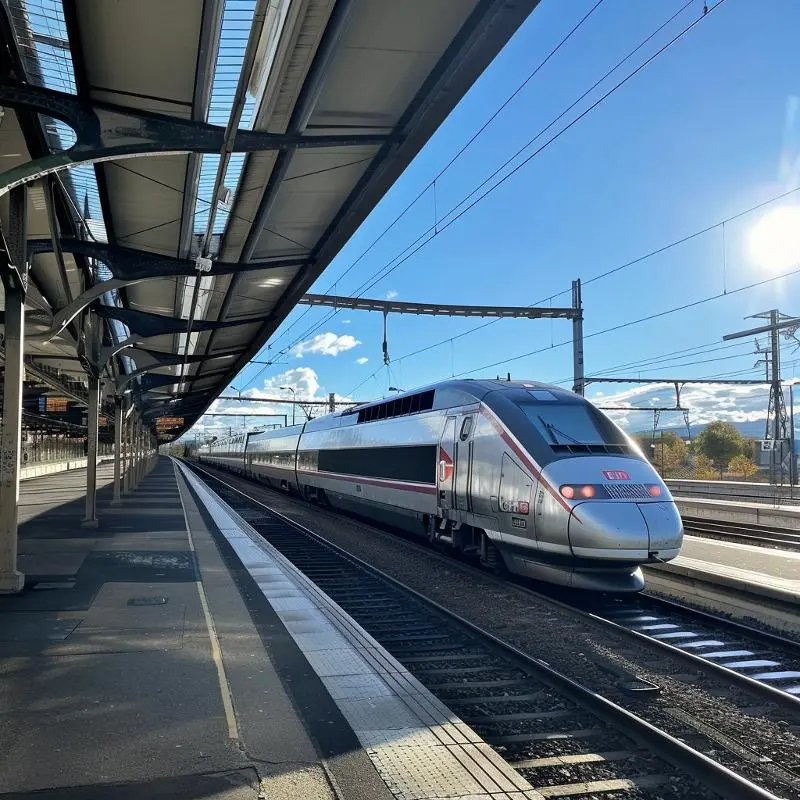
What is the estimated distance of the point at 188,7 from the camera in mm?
4781

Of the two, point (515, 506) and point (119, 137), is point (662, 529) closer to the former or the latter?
point (515, 506)

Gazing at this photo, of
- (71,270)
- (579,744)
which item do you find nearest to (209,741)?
(579,744)

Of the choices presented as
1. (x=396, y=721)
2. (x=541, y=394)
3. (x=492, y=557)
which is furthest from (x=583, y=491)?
(x=396, y=721)

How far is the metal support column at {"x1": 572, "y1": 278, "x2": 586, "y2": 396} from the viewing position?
1759cm

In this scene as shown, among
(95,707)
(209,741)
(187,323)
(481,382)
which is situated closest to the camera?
(209,741)

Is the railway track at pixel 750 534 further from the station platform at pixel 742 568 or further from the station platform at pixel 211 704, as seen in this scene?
the station platform at pixel 211 704

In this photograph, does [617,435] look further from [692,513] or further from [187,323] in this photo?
[692,513]

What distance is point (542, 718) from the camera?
5.03 m

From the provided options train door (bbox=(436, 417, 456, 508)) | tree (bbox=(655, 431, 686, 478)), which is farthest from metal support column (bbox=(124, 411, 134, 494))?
tree (bbox=(655, 431, 686, 478))

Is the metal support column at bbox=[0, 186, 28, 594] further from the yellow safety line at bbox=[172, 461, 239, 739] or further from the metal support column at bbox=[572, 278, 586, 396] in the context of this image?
the metal support column at bbox=[572, 278, 586, 396]

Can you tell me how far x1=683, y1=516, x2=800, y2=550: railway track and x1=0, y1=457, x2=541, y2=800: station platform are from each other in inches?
411

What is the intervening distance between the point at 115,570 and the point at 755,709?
25.1 feet

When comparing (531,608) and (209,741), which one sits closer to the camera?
(209,741)

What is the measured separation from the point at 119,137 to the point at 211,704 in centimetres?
456
